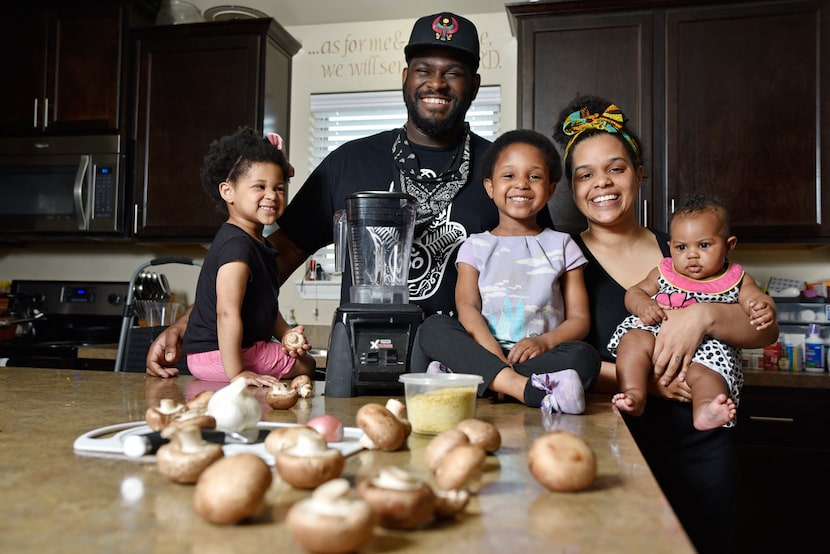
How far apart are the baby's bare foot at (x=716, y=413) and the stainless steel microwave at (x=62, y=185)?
10.0 feet

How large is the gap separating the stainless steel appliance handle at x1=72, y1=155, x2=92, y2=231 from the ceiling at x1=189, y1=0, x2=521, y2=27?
1.09 metres

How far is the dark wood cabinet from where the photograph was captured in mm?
2605

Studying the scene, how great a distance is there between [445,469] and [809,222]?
2.84m

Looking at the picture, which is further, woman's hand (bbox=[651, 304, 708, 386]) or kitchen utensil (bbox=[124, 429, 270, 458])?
woman's hand (bbox=[651, 304, 708, 386])

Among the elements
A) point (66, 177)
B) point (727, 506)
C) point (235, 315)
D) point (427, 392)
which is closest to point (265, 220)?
point (235, 315)

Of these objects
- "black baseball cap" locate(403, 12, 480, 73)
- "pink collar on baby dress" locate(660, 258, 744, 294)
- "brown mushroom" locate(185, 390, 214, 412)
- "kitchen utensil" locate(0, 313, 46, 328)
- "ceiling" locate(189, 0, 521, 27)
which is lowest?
"brown mushroom" locate(185, 390, 214, 412)

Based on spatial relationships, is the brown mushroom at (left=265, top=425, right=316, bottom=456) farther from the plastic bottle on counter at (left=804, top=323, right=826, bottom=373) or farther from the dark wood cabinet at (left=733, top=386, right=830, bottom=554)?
the plastic bottle on counter at (left=804, top=323, right=826, bottom=373)

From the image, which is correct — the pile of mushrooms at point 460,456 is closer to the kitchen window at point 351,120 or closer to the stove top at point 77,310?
the kitchen window at point 351,120

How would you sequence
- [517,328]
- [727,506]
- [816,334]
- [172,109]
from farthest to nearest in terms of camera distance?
[172,109] < [816,334] < [517,328] < [727,506]

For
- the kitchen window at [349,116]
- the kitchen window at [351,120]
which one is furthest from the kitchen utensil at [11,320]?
the kitchen window at [349,116]

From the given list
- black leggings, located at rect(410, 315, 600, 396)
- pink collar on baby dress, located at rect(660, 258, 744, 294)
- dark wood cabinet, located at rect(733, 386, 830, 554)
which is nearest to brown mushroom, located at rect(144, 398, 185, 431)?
black leggings, located at rect(410, 315, 600, 396)

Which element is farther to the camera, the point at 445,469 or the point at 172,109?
the point at 172,109

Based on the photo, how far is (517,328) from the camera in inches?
63.3

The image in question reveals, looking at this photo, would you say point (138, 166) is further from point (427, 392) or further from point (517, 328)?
point (427, 392)
